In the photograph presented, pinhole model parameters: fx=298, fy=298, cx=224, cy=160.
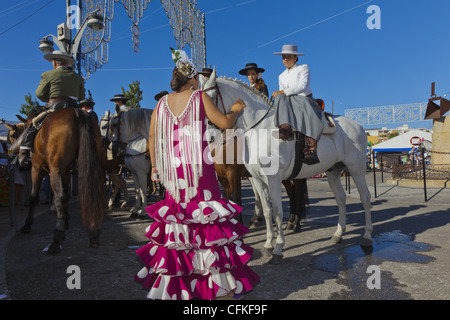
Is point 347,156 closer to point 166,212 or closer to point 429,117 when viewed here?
point 166,212

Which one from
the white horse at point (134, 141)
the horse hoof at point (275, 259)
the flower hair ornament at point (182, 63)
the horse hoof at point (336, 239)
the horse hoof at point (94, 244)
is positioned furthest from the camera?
the white horse at point (134, 141)

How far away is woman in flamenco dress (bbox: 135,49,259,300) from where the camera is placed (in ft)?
8.27

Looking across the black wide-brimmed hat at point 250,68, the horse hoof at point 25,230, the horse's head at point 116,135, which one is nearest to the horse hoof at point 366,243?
the black wide-brimmed hat at point 250,68

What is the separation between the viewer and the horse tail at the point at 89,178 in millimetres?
4191

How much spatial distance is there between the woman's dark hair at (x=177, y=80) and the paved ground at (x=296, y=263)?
206cm

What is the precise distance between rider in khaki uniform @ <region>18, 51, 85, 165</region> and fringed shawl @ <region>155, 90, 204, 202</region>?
10.1ft

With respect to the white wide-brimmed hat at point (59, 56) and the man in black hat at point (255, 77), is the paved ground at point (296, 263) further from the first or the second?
the white wide-brimmed hat at point (59, 56)

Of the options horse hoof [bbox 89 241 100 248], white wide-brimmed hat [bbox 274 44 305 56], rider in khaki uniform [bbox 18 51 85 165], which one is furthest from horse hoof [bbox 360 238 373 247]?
rider in khaki uniform [bbox 18 51 85 165]

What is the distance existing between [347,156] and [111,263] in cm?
389

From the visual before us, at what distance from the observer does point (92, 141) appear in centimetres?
443

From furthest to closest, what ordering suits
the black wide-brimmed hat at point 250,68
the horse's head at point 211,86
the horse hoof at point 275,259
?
the black wide-brimmed hat at point 250,68, the horse hoof at point 275,259, the horse's head at point 211,86

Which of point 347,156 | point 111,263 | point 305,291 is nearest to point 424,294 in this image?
point 305,291

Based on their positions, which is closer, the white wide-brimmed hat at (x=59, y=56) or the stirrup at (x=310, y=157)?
the stirrup at (x=310, y=157)

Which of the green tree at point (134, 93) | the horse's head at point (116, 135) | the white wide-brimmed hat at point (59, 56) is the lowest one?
the horse's head at point (116, 135)
